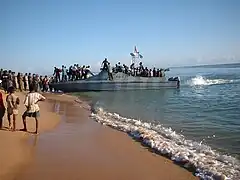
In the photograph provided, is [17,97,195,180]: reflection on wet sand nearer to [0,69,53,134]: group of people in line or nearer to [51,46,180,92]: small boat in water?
[0,69,53,134]: group of people in line

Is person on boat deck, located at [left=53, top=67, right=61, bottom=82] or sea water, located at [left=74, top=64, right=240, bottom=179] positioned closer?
sea water, located at [left=74, top=64, right=240, bottom=179]

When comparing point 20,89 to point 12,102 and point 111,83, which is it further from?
point 12,102

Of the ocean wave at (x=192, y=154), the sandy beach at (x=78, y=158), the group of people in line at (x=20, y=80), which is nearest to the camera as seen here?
the sandy beach at (x=78, y=158)

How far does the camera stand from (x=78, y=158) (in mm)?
7969

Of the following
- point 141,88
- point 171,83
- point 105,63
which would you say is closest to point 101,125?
point 105,63

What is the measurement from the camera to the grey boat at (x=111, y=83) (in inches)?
1203

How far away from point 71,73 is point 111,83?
153 inches

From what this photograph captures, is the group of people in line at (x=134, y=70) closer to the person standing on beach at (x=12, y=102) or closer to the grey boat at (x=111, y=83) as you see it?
the grey boat at (x=111, y=83)

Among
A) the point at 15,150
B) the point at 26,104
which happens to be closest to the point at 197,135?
the point at 26,104

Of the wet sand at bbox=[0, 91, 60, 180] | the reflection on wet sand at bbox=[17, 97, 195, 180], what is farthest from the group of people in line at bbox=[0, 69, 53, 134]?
the reflection on wet sand at bbox=[17, 97, 195, 180]

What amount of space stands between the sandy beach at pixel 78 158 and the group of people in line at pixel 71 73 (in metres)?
20.3

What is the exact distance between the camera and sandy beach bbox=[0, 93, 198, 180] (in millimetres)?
6879

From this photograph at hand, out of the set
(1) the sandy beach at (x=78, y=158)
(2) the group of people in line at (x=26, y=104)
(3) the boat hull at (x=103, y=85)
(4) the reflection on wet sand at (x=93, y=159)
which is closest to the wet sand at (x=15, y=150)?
(1) the sandy beach at (x=78, y=158)

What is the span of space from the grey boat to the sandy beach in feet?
63.0
